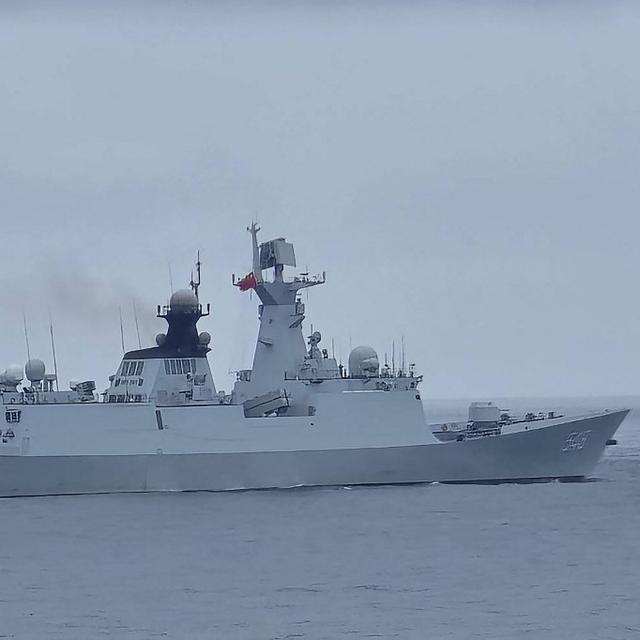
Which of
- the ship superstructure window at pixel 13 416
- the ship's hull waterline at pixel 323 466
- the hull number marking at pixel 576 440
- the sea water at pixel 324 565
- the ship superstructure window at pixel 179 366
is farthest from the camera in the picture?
the hull number marking at pixel 576 440

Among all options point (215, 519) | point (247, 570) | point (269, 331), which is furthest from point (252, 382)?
point (247, 570)

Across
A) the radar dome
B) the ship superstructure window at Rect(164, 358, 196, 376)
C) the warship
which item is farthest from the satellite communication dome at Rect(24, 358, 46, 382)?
the radar dome

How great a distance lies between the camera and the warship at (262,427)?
107 ft

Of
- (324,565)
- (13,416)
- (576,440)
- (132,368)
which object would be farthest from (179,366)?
(324,565)

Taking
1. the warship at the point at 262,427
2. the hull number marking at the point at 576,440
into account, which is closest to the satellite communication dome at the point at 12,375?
the warship at the point at 262,427

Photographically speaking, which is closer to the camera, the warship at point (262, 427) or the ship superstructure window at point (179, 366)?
the warship at point (262, 427)

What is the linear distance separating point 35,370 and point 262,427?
243 inches

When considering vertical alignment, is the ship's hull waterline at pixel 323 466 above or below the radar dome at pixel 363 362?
below

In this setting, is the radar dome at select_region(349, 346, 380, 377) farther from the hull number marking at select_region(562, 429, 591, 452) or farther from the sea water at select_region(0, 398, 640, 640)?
the hull number marking at select_region(562, 429, 591, 452)

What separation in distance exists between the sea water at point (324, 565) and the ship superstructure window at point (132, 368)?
3611mm

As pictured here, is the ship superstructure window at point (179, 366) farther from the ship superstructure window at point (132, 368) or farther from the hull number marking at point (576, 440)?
the hull number marking at point (576, 440)

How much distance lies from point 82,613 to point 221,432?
45.5 ft

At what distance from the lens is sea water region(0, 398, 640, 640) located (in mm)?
19031

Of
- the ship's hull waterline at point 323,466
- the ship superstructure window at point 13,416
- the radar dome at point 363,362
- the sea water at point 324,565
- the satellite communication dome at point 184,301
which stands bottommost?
the sea water at point 324,565
